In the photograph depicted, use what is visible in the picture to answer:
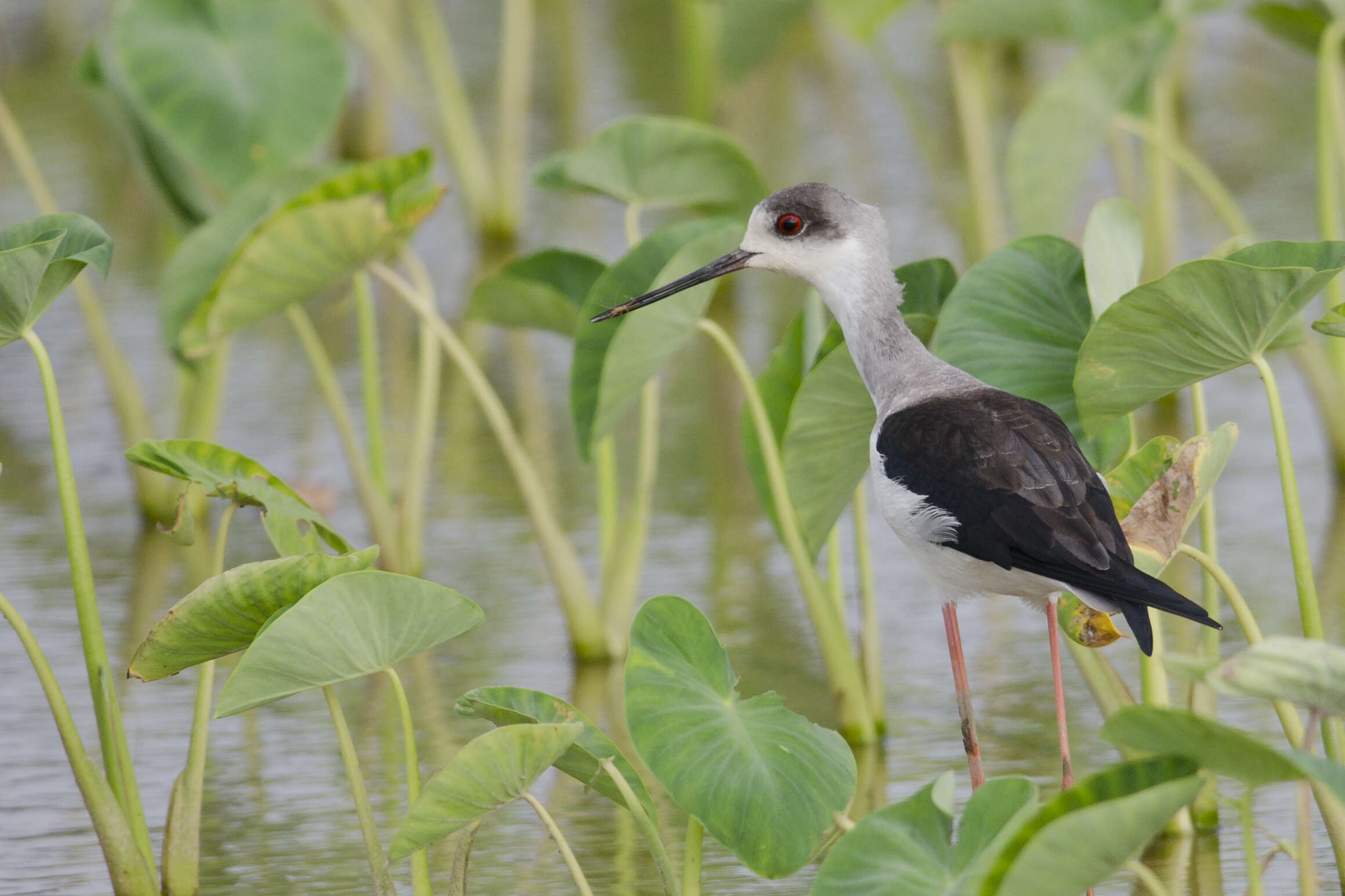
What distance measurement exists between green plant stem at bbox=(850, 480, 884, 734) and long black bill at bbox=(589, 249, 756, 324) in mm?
638

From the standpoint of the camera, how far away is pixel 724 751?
228cm

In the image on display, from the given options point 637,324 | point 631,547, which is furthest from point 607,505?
point 637,324

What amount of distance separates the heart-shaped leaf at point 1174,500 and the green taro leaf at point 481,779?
30.7 inches

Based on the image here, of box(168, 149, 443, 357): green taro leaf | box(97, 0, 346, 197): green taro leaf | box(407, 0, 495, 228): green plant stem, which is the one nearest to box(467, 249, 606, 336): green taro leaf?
box(168, 149, 443, 357): green taro leaf

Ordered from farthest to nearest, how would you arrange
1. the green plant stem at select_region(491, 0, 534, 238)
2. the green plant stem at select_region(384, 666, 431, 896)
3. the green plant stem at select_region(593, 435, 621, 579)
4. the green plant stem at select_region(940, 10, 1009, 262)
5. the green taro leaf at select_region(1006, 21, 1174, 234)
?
the green plant stem at select_region(491, 0, 534, 238) < the green plant stem at select_region(940, 10, 1009, 262) < the green taro leaf at select_region(1006, 21, 1174, 234) < the green plant stem at select_region(593, 435, 621, 579) < the green plant stem at select_region(384, 666, 431, 896)

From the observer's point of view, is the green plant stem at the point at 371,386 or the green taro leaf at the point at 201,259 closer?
the green taro leaf at the point at 201,259

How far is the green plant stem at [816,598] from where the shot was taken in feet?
10.3

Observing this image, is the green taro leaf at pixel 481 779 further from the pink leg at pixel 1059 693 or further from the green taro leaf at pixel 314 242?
the green taro leaf at pixel 314 242

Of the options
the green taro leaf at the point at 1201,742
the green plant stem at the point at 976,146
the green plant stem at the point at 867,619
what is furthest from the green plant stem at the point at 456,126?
the green taro leaf at the point at 1201,742

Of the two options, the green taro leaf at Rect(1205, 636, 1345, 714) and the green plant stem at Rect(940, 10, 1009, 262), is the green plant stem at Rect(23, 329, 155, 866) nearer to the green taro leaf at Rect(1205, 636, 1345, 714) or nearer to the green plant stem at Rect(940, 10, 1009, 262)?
the green taro leaf at Rect(1205, 636, 1345, 714)

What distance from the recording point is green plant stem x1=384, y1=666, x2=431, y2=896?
2333 millimetres

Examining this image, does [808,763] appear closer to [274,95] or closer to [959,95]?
[274,95]

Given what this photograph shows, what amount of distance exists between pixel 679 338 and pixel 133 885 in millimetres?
1222

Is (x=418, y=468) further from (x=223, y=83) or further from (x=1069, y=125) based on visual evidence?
(x=1069, y=125)
